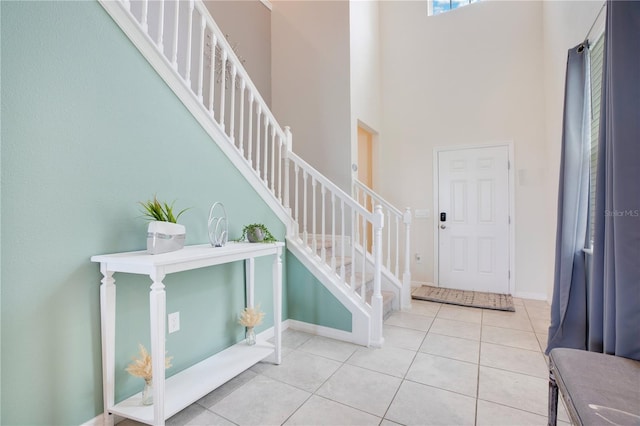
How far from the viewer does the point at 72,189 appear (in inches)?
57.6

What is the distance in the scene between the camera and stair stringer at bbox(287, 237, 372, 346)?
8.44 ft

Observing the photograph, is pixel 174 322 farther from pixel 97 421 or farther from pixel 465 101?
pixel 465 101

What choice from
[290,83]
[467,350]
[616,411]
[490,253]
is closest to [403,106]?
[290,83]

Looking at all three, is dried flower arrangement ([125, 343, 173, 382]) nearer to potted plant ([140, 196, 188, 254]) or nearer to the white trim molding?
potted plant ([140, 196, 188, 254])

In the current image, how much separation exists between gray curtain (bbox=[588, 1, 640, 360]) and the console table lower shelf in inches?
77.0

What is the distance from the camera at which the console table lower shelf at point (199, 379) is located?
1.54m

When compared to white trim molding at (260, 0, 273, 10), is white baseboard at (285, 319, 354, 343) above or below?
below

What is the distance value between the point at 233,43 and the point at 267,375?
145 inches

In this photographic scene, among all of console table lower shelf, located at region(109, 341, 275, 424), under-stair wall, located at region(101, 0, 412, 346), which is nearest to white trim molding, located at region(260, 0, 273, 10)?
under-stair wall, located at region(101, 0, 412, 346)

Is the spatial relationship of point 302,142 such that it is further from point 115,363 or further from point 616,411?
point 616,411

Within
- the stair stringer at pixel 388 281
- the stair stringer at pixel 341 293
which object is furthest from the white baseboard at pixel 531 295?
the stair stringer at pixel 341 293

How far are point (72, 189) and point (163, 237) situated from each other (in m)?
0.45

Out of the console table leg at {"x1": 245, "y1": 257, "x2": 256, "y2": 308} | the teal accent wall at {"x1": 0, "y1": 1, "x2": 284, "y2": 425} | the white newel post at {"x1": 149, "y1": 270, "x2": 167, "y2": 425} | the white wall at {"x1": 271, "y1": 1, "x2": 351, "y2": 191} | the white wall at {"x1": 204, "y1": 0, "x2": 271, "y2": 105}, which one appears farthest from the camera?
the white wall at {"x1": 271, "y1": 1, "x2": 351, "y2": 191}

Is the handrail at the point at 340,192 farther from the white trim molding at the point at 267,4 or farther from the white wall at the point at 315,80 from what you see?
the white trim molding at the point at 267,4
